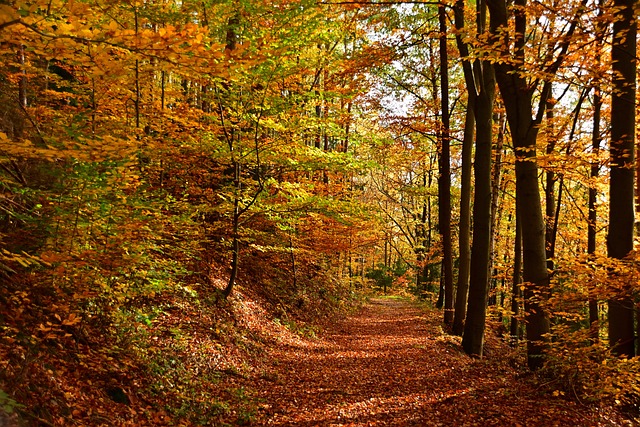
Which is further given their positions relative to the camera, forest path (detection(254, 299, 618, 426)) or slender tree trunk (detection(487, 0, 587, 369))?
slender tree trunk (detection(487, 0, 587, 369))

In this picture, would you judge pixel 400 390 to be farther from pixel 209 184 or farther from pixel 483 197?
pixel 209 184

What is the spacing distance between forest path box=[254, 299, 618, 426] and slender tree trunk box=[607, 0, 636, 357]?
56.9 inches

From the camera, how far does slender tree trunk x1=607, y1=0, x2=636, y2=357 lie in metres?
5.83

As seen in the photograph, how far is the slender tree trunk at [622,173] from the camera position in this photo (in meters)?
5.83

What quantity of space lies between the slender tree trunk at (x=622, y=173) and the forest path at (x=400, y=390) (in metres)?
1.45

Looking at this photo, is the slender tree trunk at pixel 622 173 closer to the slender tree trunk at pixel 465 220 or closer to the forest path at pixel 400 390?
the forest path at pixel 400 390

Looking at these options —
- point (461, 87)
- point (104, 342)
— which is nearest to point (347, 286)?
point (461, 87)

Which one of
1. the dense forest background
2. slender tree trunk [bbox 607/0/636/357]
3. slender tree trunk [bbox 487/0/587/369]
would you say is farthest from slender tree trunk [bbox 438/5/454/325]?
slender tree trunk [bbox 607/0/636/357]

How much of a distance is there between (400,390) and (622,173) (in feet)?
16.7

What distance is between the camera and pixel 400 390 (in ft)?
23.6

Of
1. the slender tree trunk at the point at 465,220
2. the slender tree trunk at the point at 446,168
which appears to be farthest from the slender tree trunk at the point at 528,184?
the slender tree trunk at the point at 446,168

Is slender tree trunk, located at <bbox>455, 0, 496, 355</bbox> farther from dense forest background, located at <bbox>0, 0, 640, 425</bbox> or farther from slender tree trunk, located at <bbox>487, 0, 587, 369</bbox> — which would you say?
slender tree trunk, located at <bbox>487, 0, 587, 369</bbox>

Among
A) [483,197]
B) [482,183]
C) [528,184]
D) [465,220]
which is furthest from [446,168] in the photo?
[528,184]

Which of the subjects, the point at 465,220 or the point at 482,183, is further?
the point at 465,220
